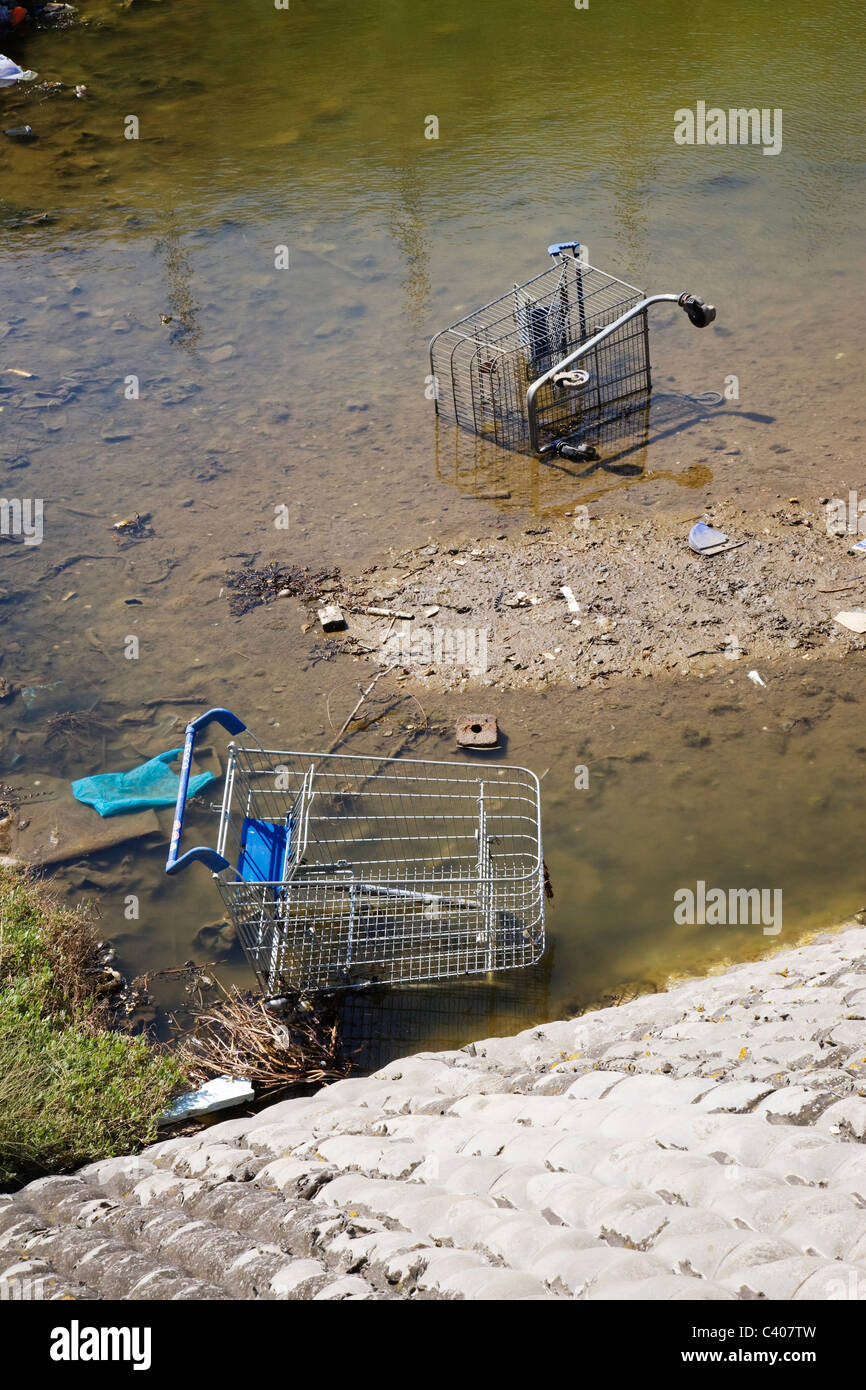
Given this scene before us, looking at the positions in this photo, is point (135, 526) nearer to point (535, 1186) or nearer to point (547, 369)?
point (547, 369)

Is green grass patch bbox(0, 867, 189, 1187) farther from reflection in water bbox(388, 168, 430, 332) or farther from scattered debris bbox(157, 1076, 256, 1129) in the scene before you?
reflection in water bbox(388, 168, 430, 332)

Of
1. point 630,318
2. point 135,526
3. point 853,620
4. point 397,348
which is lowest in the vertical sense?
point 853,620

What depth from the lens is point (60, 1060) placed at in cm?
394

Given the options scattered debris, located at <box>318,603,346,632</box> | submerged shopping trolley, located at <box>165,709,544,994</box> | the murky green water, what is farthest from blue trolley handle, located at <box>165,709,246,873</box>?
scattered debris, located at <box>318,603,346,632</box>

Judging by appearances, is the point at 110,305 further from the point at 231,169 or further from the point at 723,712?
the point at 723,712

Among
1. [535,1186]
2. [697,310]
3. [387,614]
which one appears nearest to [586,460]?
[697,310]

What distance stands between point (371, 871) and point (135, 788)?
1673 mm

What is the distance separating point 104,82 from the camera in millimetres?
16891

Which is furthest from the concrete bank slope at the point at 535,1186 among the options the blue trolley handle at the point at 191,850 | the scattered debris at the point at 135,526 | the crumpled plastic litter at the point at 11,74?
the crumpled plastic litter at the point at 11,74

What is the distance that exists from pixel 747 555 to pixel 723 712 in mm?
1531

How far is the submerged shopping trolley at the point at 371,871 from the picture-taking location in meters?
4.77

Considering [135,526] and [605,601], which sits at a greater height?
[135,526]

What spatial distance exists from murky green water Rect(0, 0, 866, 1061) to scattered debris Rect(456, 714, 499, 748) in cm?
28

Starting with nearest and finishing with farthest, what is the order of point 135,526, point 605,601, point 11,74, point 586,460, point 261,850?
point 261,850 → point 605,601 → point 135,526 → point 586,460 → point 11,74
